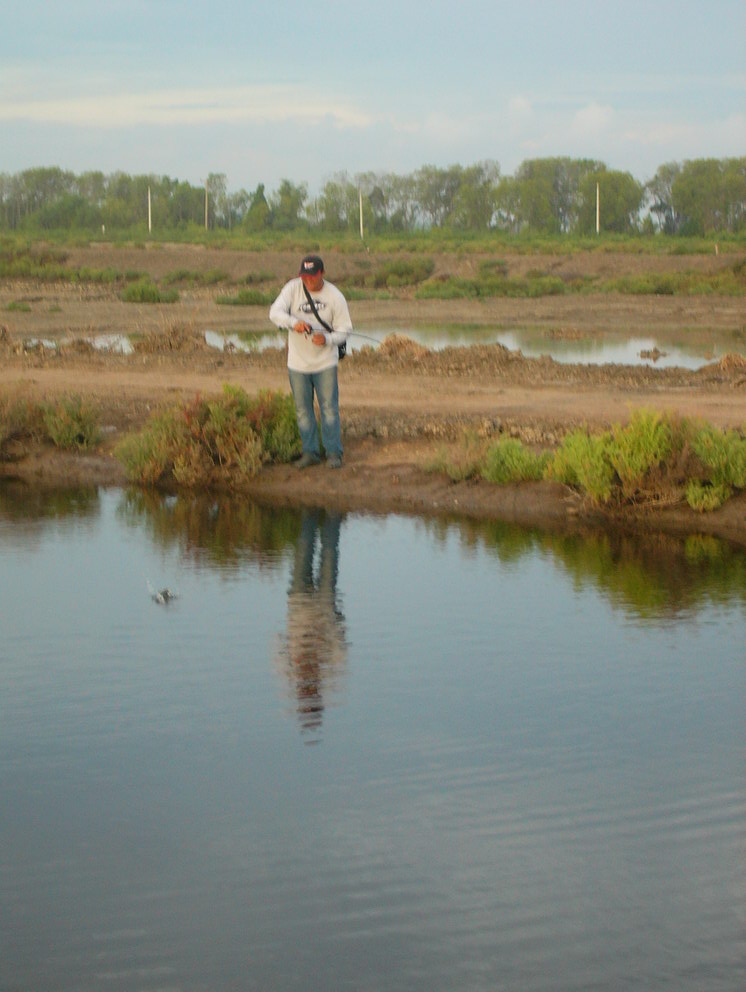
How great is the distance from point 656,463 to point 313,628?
4169 millimetres

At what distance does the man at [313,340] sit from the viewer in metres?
12.6

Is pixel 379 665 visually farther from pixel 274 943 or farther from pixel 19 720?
pixel 274 943

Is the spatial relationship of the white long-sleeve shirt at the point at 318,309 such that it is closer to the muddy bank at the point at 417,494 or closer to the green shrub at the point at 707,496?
the muddy bank at the point at 417,494

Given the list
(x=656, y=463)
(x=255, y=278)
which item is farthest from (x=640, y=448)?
(x=255, y=278)

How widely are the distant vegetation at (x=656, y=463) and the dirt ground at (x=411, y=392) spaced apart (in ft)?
0.58

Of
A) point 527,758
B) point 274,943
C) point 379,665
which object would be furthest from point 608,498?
point 274,943

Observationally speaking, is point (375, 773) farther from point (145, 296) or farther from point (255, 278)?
point (255, 278)

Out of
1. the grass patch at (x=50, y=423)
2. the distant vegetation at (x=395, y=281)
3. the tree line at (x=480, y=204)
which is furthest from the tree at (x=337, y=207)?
the grass patch at (x=50, y=423)

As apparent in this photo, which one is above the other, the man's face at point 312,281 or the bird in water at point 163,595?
the man's face at point 312,281

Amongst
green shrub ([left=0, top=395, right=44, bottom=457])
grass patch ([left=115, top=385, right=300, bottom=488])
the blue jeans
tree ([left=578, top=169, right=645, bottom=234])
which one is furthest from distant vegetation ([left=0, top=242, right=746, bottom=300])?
tree ([left=578, top=169, right=645, bottom=234])

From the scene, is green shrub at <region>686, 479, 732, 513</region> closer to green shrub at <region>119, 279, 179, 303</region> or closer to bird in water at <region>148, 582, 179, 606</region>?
bird in water at <region>148, 582, 179, 606</region>

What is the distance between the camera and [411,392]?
18.6 m

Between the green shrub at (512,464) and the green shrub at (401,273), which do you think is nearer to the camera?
the green shrub at (512,464)

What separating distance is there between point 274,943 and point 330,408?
8556 millimetres
